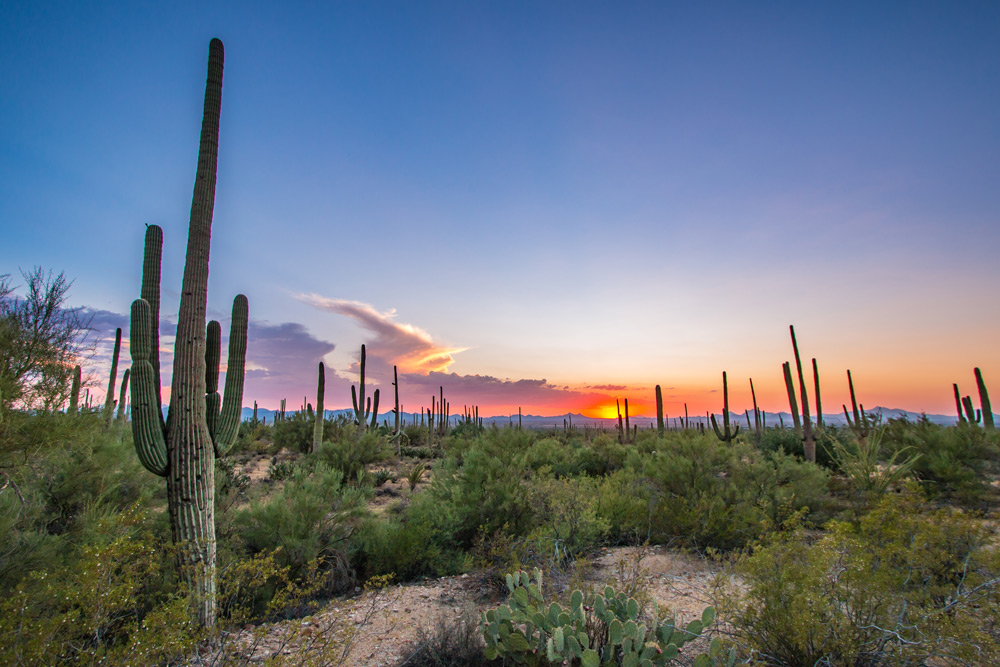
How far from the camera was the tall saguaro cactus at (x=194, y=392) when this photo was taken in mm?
4992

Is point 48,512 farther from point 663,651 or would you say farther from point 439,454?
point 439,454

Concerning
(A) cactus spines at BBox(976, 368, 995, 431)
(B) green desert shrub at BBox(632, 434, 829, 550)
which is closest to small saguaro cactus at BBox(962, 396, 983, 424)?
(A) cactus spines at BBox(976, 368, 995, 431)

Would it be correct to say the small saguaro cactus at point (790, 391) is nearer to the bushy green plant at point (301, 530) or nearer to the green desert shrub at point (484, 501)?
the green desert shrub at point (484, 501)

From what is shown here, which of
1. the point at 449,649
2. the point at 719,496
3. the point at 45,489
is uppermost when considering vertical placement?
the point at 45,489

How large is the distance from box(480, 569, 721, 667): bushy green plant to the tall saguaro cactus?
107 inches

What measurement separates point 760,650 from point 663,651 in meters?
1.09

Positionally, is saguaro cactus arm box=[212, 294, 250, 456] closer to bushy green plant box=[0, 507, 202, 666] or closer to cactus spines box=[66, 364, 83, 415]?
cactus spines box=[66, 364, 83, 415]

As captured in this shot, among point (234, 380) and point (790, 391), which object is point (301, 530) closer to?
point (234, 380)

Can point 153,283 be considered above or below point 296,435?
above

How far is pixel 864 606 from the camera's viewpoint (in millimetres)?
3967

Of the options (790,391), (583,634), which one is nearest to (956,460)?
(790,391)

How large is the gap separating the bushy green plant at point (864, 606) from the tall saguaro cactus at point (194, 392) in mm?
4934

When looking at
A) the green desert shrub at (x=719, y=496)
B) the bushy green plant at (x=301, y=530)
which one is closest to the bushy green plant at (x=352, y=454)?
the bushy green plant at (x=301, y=530)

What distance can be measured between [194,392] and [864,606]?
680cm
